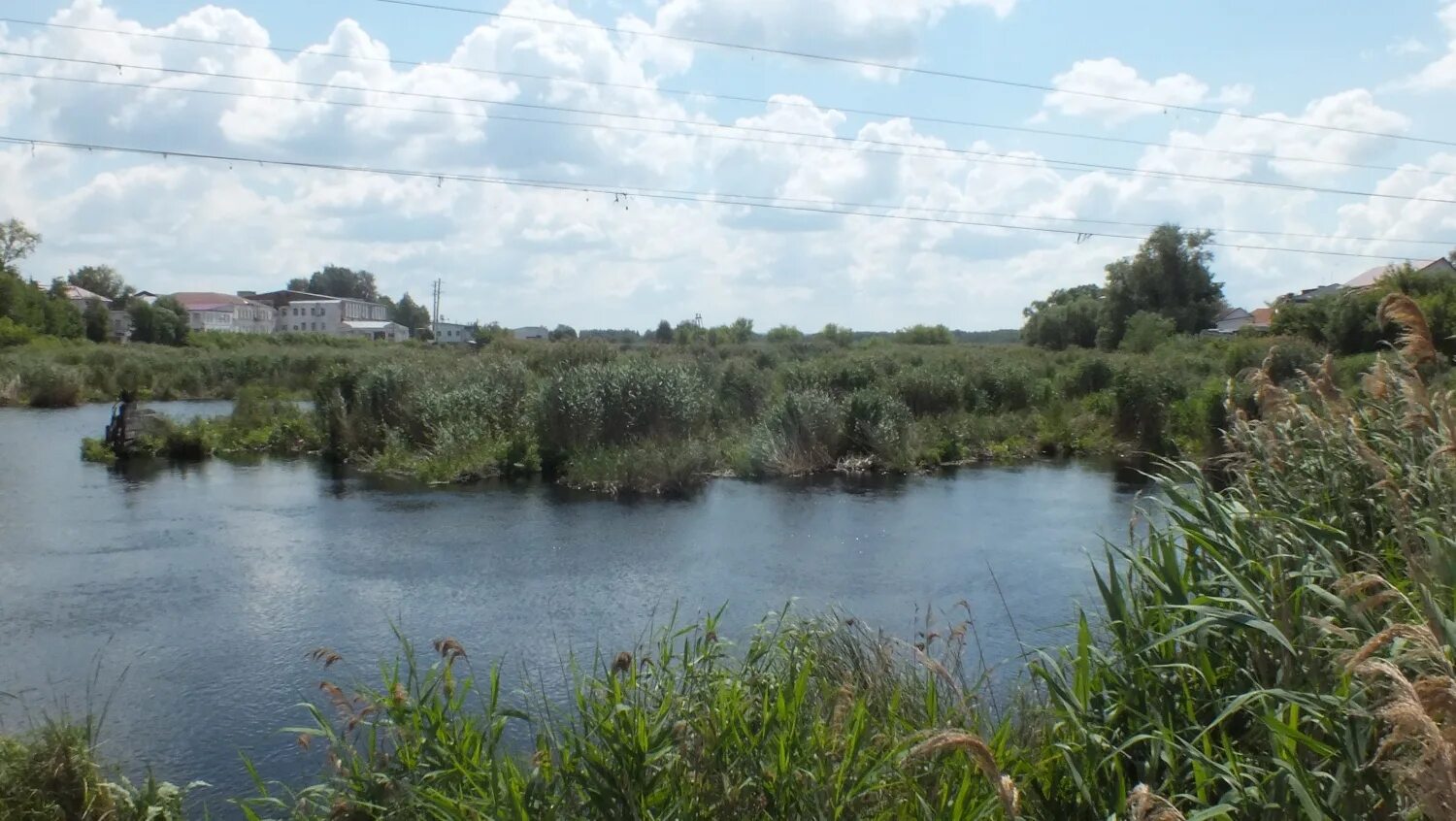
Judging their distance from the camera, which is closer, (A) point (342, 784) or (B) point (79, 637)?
(A) point (342, 784)

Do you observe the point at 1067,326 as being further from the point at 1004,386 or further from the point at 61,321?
the point at 61,321

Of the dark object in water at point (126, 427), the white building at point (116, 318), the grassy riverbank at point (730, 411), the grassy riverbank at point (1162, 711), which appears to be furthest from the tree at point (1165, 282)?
the white building at point (116, 318)

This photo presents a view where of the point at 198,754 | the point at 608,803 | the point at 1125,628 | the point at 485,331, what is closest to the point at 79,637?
the point at 198,754

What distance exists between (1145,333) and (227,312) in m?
93.5

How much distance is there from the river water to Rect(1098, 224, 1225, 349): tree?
31.1 m

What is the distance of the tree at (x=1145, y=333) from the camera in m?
43.5

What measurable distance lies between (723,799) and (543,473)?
20.7 meters

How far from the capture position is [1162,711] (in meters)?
4.81

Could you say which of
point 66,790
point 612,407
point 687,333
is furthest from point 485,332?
Answer: point 66,790

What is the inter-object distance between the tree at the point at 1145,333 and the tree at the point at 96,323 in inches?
2199

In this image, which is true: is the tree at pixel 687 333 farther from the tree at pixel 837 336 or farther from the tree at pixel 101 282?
the tree at pixel 101 282

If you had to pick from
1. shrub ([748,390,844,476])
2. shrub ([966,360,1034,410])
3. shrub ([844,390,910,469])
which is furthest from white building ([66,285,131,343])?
shrub ([844,390,910,469])

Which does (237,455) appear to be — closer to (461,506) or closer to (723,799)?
(461,506)

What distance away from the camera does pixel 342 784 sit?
5.24 m
